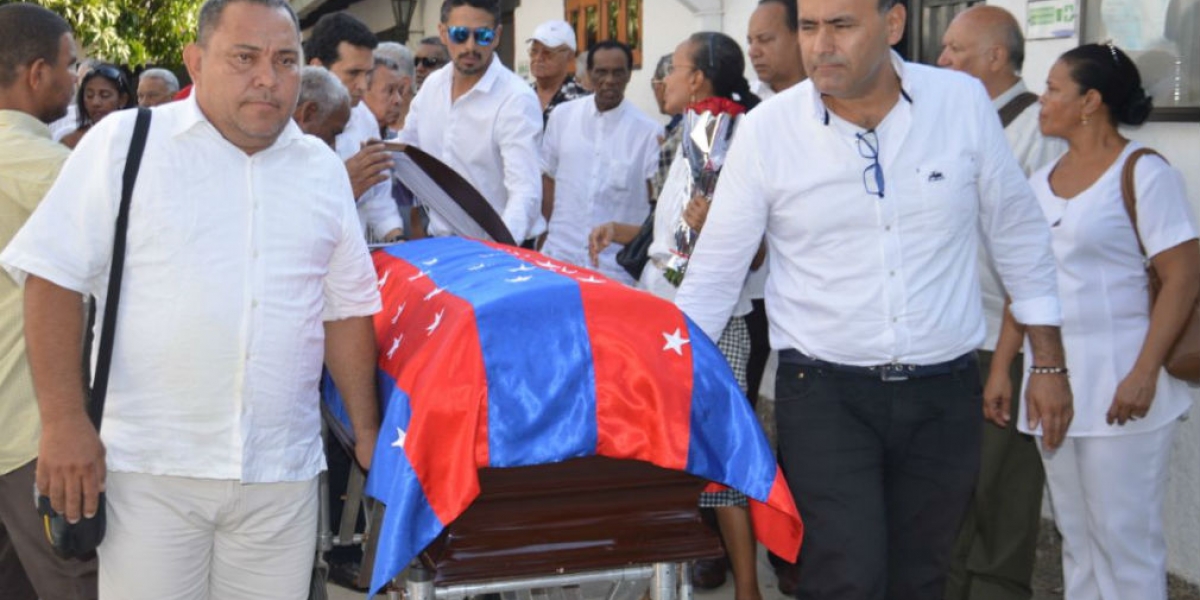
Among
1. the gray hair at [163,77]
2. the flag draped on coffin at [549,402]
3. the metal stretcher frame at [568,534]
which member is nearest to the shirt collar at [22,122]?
the flag draped on coffin at [549,402]

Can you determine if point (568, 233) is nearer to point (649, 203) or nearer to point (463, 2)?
point (649, 203)

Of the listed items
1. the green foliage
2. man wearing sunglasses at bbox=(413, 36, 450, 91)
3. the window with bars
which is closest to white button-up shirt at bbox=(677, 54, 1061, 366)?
man wearing sunglasses at bbox=(413, 36, 450, 91)

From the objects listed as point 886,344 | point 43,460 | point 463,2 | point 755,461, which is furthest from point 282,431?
point 463,2

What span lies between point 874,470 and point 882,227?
59cm

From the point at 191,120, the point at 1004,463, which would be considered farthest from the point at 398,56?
the point at 191,120

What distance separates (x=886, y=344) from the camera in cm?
342

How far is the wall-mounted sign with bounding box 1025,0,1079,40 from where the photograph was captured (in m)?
5.49

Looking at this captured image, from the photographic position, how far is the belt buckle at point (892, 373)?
3.44 metres

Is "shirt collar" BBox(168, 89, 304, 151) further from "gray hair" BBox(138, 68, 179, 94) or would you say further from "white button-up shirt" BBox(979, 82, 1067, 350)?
"gray hair" BBox(138, 68, 179, 94)

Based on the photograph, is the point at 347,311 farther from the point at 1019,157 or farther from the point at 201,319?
the point at 1019,157

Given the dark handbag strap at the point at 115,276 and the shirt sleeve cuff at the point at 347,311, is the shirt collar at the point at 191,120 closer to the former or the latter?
the dark handbag strap at the point at 115,276

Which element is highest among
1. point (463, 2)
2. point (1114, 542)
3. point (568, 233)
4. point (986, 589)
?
point (463, 2)

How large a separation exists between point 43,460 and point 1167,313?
3075 mm

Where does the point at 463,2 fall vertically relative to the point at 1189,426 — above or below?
above
